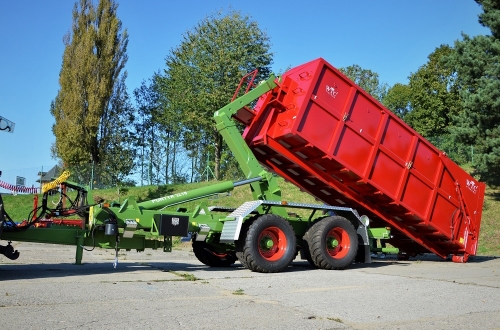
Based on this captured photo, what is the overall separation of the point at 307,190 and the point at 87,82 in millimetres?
22461

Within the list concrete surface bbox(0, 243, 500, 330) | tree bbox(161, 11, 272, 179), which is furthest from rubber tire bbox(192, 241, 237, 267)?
tree bbox(161, 11, 272, 179)

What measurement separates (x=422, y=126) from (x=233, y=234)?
38.9 metres

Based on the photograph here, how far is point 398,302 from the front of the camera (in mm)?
6391

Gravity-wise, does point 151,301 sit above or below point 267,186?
below

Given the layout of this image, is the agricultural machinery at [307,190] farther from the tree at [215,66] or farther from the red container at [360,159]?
the tree at [215,66]

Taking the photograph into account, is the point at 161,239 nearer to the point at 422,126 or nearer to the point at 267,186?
the point at 267,186

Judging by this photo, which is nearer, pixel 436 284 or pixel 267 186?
pixel 436 284

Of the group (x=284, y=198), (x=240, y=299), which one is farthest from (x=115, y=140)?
(x=240, y=299)

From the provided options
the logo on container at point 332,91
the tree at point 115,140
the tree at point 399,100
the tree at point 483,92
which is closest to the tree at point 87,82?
the tree at point 115,140

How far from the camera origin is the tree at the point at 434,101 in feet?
146

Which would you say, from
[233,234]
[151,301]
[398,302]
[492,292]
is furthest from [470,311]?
[233,234]

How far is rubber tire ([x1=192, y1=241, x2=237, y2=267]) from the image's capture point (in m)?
10.7

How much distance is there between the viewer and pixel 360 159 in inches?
407

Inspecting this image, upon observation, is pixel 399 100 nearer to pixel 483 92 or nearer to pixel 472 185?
pixel 483 92
